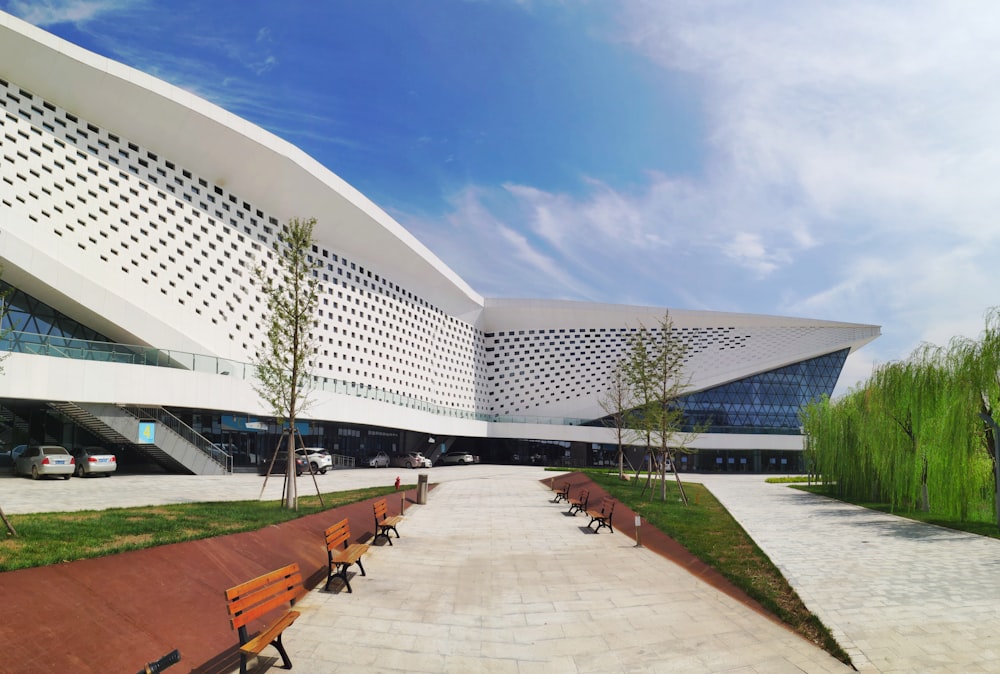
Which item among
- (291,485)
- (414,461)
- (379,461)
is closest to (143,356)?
(291,485)

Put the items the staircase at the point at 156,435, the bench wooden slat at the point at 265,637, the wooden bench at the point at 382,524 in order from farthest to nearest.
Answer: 1. the staircase at the point at 156,435
2. the wooden bench at the point at 382,524
3. the bench wooden slat at the point at 265,637

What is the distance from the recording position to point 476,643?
20.7 feet

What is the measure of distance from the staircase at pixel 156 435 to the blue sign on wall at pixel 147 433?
0.03m

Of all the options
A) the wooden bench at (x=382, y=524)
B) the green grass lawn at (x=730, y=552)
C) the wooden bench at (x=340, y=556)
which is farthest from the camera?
the wooden bench at (x=382, y=524)

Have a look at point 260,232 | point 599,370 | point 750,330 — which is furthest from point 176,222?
point 750,330

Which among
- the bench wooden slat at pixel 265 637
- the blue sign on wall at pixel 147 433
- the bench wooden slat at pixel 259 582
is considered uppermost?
the blue sign on wall at pixel 147 433

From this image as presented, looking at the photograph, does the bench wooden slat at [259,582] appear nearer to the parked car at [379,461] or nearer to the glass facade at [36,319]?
the glass facade at [36,319]

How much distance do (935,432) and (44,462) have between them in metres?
25.4

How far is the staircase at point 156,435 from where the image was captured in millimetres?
22031

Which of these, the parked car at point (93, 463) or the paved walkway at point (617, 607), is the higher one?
the parked car at point (93, 463)

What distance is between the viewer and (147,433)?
22781 mm

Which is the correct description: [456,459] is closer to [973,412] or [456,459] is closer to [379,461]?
[379,461]

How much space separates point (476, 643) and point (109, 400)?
20.7 m

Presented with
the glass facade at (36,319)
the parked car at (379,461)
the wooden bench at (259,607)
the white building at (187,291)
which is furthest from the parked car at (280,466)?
the wooden bench at (259,607)
